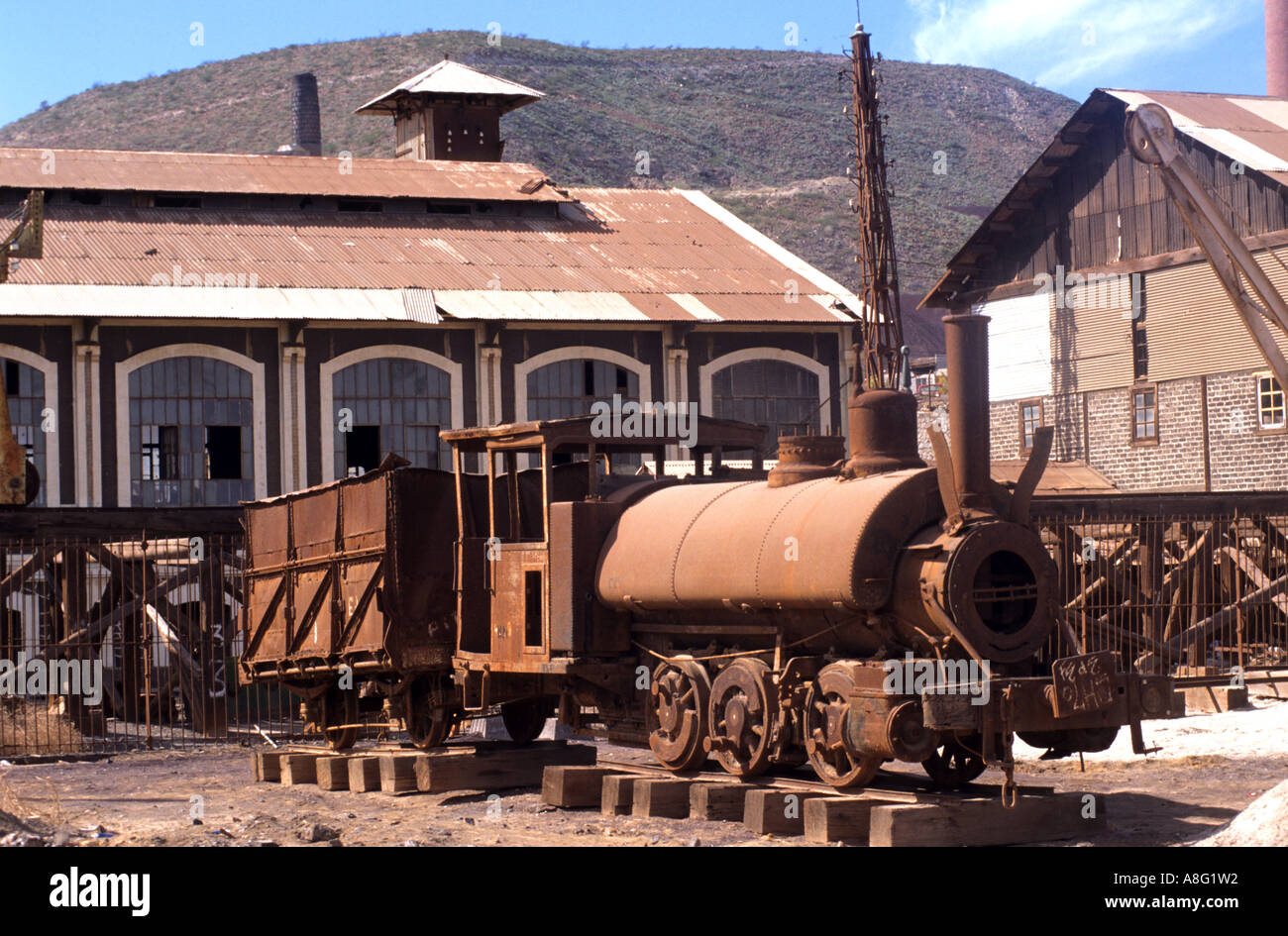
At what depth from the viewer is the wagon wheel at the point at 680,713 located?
12172 mm

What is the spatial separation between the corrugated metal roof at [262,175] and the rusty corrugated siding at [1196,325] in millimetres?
12562

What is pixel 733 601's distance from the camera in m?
11.8

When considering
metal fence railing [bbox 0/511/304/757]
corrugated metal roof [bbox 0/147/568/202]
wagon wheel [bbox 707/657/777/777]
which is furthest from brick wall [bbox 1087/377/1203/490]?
wagon wheel [bbox 707/657/777/777]

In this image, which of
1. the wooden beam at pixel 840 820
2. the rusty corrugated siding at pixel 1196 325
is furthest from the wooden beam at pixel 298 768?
the rusty corrugated siding at pixel 1196 325

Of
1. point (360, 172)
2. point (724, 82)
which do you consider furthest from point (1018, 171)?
point (360, 172)

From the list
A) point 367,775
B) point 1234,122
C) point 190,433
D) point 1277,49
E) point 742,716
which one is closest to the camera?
point 742,716

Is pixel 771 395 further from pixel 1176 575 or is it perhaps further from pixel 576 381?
pixel 1176 575

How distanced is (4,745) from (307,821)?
29.4 feet

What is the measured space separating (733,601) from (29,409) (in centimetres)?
1916

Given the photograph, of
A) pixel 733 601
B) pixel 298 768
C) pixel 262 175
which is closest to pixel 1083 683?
pixel 733 601

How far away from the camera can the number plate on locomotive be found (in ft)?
33.4

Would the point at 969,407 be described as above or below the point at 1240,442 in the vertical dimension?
below

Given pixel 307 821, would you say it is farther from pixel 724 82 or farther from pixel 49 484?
pixel 724 82

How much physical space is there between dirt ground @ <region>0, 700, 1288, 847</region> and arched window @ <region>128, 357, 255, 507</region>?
34.0ft
